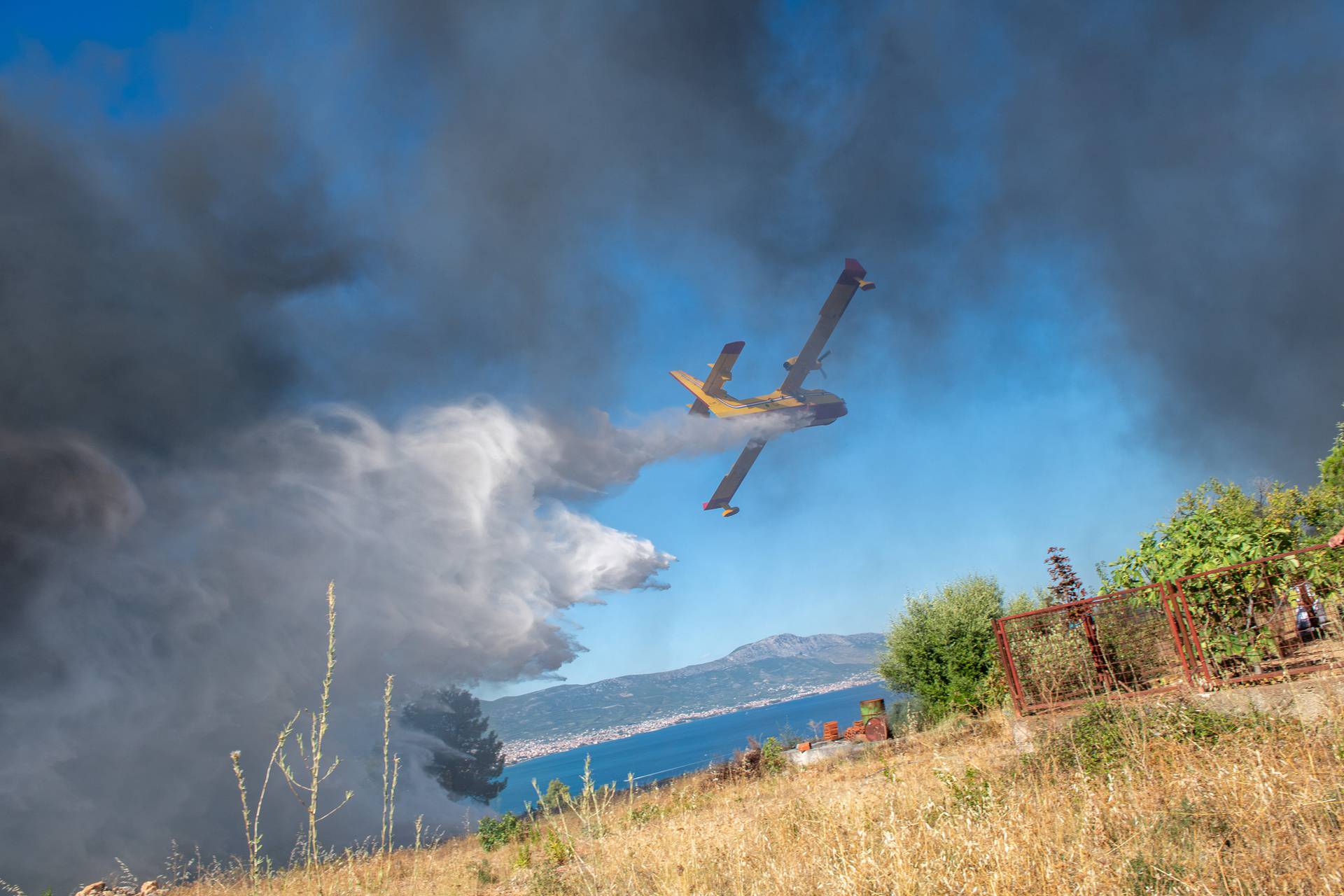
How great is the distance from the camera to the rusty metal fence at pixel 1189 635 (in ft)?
28.9

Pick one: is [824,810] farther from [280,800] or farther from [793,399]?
[280,800]

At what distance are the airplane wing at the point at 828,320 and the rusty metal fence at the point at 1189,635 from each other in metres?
15.7

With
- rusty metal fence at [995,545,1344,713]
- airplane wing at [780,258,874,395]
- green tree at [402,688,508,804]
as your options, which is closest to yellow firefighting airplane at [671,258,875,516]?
airplane wing at [780,258,874,395]

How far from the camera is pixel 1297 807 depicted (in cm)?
398

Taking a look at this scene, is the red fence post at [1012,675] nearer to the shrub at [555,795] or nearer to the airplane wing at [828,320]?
the shrub at [555,795]

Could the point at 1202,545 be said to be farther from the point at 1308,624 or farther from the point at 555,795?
the point at 555,795

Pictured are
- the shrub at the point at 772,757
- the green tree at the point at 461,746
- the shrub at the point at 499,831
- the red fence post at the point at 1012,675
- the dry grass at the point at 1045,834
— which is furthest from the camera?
the green tree at the point at 461,746

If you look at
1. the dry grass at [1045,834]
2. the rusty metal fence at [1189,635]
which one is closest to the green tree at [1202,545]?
the rusty metal fence at [1189,635]

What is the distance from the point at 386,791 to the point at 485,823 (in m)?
17.0

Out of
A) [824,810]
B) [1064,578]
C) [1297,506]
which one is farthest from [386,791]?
[1297,506]

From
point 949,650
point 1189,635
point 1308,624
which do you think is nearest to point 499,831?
point 949,650

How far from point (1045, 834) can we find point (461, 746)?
236 feet

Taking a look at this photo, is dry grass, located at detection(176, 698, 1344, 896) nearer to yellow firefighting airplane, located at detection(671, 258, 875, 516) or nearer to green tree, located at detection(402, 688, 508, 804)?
yellow firefighting airplane, located at detection(671, 258, 875, 516)

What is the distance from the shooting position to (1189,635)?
9.27 meters
